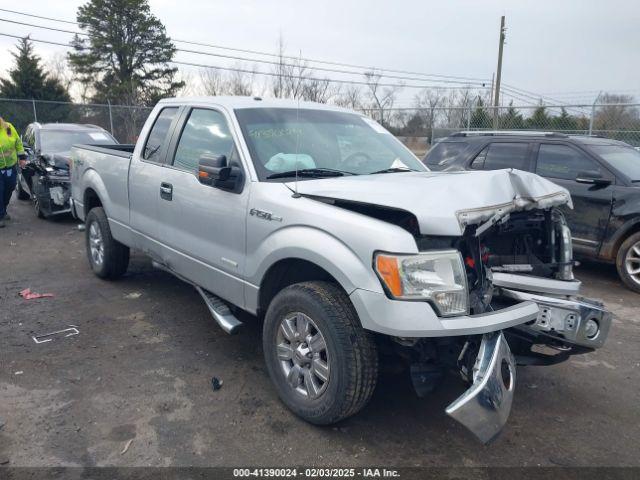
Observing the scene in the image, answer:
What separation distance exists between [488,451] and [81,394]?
2712 millimetres

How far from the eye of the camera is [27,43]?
31.8m

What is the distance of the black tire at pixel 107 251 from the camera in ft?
18.9

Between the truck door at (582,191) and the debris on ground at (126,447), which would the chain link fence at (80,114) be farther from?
the debris on ground at (126,447)

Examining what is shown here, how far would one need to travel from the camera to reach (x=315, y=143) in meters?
4.04

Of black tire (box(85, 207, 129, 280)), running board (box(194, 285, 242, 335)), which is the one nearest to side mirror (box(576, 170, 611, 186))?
running board (box(194, 285, 242, 335))

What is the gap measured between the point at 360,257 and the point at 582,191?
4970mm

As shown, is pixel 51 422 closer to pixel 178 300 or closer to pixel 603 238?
pixel 178 300

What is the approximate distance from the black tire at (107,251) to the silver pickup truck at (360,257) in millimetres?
1545

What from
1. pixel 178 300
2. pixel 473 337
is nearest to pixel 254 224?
pixel 473 337

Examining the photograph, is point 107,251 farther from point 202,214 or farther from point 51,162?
point 51,162

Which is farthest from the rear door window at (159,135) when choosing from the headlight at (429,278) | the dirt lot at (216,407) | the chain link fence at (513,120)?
the chain link fence at (513,120)

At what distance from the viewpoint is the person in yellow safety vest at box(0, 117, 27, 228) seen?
363 inches

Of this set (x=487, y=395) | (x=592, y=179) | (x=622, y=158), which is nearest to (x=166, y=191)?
(x=487, y=395)

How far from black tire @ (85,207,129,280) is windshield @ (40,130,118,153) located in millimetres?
5046
